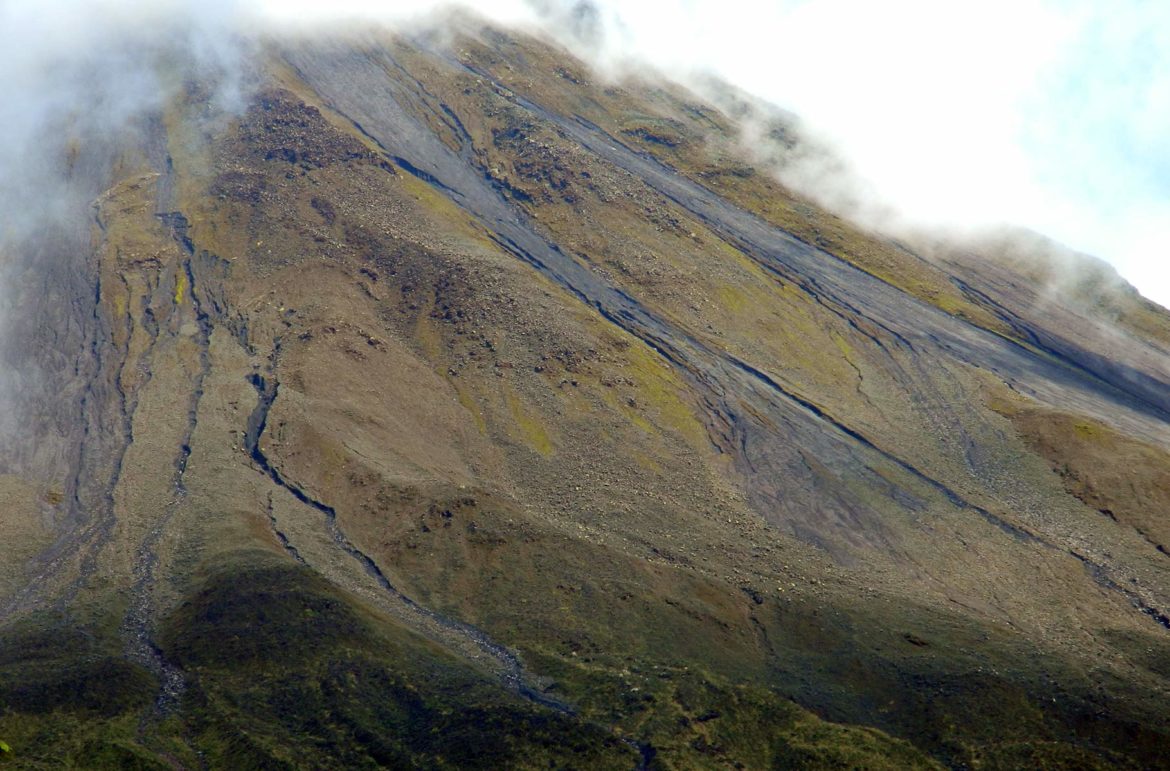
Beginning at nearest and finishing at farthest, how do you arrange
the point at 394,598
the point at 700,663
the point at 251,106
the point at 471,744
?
1. the point at 471,744
2. the point at 700,663
3. the point at 394,598
4. the point at 251,106

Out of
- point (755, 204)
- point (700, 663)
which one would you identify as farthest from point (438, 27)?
point (700, 663)

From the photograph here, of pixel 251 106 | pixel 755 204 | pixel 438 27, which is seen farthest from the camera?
pixel 438 27

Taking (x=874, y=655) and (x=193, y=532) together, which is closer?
(x=874, y=655)

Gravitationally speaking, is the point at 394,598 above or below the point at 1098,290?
below

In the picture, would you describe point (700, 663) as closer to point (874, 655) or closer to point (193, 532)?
point (874, 655)

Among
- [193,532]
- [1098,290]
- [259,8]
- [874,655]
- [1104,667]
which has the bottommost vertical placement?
[193,532]

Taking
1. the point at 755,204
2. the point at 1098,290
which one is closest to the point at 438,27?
the point at 755,204
